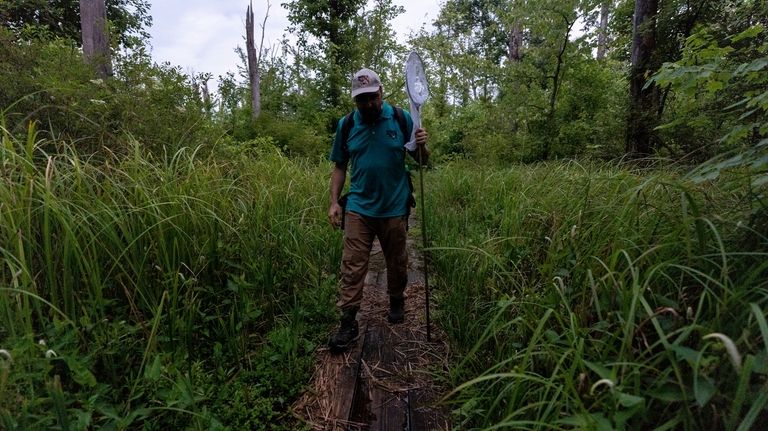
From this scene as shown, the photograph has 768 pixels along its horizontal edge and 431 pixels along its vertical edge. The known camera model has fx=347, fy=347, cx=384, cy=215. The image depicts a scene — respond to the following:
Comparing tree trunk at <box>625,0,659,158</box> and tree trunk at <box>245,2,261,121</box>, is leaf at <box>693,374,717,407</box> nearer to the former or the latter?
tree trunk at <box>625,0,659,158</box>

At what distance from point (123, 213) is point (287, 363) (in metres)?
1.20

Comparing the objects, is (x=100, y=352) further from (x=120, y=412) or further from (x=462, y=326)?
(x=462, y=326)

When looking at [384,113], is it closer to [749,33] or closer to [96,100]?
[749,33]

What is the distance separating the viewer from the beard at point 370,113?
2.41 meters

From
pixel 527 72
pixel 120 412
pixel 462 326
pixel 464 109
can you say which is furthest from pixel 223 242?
pixel 464 109

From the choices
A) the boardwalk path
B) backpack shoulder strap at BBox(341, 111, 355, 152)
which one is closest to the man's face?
backpack shoulder strap at BBox(341, 111, 355, 152)

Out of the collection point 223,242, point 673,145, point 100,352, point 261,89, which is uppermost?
point 261,89

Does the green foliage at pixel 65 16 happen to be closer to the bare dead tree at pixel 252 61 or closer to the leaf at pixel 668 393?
the bare dead tree at pixel 252 61

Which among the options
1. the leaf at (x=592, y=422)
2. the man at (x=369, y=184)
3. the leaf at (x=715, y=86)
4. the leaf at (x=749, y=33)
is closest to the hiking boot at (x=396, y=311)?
the man at (x=369, y=184)

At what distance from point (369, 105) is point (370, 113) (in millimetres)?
68

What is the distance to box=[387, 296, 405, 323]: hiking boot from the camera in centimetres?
267

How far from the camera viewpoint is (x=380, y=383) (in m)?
1.97

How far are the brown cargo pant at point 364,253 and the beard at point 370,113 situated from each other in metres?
0.68

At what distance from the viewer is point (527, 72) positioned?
757 cm
